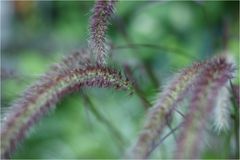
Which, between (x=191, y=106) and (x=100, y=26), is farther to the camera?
(x=100, y=26)

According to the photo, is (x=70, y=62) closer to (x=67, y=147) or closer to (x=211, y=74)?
(x=211, y=74)

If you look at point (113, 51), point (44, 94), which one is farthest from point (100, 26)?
point (113, 51)

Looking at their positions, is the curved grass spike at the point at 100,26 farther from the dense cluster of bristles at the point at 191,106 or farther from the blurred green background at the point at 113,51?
the blurred green background at the point at 113,51

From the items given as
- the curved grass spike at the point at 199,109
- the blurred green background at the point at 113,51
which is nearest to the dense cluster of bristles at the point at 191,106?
the curved grass spike at the point at 199,109

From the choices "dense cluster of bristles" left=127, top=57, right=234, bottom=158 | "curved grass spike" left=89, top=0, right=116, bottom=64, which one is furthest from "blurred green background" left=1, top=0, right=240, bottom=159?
"dense cluster of bristles" left=127, top=57, right=234, bottom=158

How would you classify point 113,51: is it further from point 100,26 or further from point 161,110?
point 161,110

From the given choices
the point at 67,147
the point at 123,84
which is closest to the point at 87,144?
the point at 67,147

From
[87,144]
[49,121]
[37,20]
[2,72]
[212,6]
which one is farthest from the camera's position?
[37,20]
